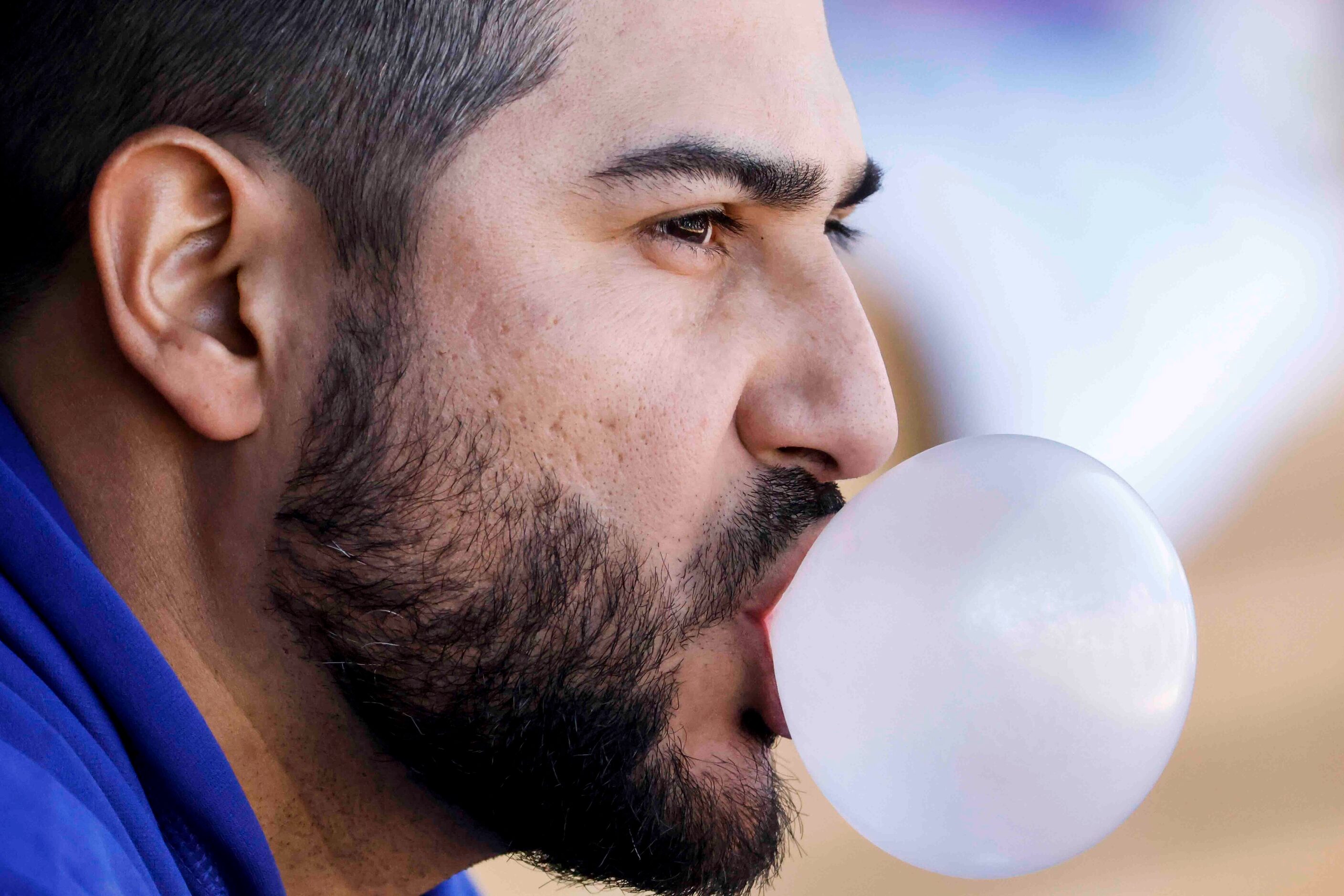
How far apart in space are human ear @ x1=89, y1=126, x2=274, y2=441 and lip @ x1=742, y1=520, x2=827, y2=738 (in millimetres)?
362

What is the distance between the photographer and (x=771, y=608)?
0.81 metres

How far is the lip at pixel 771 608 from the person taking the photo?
0.81 m

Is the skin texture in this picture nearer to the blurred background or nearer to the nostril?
the nostril

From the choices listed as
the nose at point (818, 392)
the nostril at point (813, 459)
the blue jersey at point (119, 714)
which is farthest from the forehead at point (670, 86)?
the blue jersey at point (119, 714)

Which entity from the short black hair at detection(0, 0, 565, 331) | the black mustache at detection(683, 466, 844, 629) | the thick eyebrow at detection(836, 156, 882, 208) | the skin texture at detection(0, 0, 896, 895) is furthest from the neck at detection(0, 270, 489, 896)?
the thick eyebrow at detection(836, 156, 882, 208)

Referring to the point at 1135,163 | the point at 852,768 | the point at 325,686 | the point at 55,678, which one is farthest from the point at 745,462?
the point at 1135,163

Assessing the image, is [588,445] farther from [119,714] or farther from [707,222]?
[119,714]

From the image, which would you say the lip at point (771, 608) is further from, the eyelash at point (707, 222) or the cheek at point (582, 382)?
the eyelash at point (707, 222)

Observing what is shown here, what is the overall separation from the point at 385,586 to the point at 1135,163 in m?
3.10

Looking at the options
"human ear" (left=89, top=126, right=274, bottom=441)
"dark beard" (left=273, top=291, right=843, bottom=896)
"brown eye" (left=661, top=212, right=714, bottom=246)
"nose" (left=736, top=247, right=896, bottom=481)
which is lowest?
"dark beard" (left=273, top=291, right=843, bottom=896)

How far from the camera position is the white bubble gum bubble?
638 mm

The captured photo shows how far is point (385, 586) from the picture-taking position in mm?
791

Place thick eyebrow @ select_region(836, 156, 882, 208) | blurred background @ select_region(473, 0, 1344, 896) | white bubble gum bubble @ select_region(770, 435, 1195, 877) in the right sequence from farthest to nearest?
blurred background @ select_region(473, 0, 1344, 896), thick eyebrow @ select_region(836, 156, 882, 208), white bubble gum bubble @ select_region(770, 435, 1195, 877)

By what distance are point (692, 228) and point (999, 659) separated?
1.19ft
